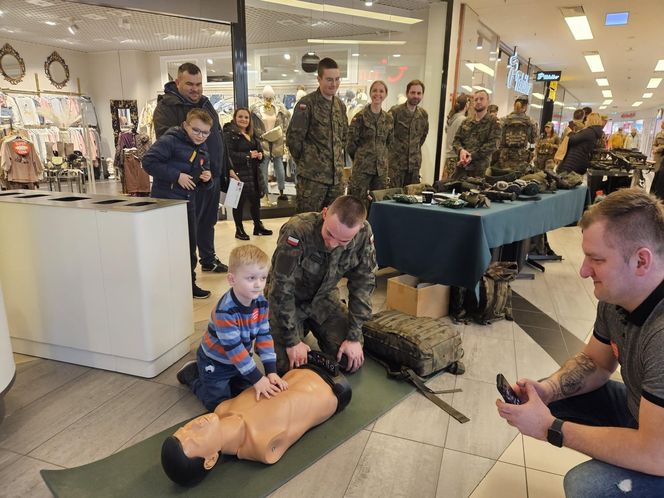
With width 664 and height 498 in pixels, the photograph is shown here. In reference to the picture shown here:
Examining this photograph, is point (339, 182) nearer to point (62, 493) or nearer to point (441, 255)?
point (441, 255)

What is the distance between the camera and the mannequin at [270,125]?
6.30 meters

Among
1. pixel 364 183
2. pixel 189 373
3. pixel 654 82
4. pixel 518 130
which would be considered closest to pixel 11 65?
pixel 364 183

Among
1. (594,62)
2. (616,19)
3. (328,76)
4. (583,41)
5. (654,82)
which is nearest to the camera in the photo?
(328,76)

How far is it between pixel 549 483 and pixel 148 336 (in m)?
1.91

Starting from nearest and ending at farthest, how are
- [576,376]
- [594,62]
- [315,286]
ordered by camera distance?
1. [576,376]
2. [315,286]
3. [594,62]

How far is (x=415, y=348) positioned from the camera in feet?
7.84

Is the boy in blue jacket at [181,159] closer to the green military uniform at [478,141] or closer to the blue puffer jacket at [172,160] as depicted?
the blue puffer jacket at [172,160]

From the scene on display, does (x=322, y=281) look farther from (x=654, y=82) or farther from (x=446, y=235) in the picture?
(x=654, y=82)

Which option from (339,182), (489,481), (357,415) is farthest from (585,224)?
(339,182)

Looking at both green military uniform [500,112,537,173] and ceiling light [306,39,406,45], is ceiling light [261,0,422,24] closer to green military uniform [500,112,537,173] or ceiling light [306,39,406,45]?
ceiling light [306,39,406,45]

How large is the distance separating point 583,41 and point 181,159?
9898 mm

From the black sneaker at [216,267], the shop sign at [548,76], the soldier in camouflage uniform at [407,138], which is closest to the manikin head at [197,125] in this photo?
the black sneaker at [216,267]

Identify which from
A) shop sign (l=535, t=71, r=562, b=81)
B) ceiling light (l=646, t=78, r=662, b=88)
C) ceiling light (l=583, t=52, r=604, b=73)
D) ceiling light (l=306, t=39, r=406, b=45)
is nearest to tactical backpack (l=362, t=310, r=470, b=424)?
ceiling light (l=306, t=39, r=406, b=45)

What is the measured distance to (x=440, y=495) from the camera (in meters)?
1.62
